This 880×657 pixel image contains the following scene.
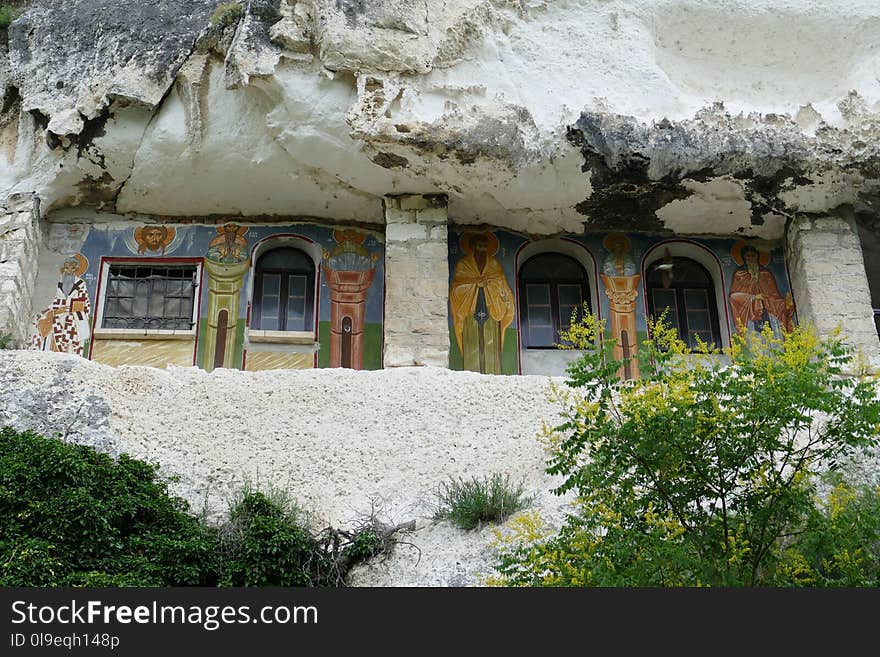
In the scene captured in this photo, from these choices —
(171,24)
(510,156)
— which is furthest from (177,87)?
(510,156)

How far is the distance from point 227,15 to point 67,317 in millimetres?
3268

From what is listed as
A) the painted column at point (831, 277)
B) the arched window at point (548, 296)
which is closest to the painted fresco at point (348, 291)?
the arched window at point (548, 296)

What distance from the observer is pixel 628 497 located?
7160 mm

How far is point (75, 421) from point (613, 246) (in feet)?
19.8

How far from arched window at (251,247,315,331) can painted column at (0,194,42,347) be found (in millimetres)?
2136

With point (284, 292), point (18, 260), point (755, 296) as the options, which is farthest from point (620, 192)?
point (18, 260)

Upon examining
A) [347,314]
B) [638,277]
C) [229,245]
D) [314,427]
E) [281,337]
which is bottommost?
[314,427]

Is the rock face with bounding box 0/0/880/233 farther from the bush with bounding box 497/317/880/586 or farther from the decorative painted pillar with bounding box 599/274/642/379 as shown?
the bush with bounding box 497/317/880/586

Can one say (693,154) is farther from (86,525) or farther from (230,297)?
(86,525)

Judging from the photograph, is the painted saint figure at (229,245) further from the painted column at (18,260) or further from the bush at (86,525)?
the bush at (86,525)

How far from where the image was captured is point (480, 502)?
345 inches

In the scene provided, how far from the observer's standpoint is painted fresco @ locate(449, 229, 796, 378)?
12891 mm

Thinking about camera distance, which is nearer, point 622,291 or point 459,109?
point 459,109

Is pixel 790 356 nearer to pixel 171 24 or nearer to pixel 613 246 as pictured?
pixel 613 246
